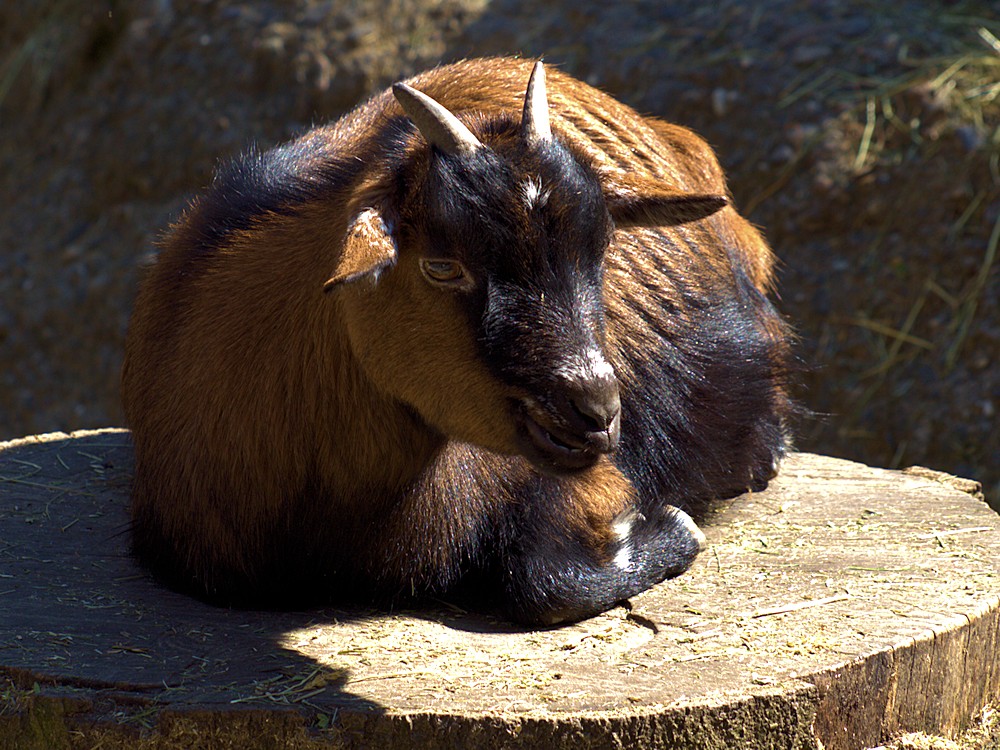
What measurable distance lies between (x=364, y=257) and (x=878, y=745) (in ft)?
5.27

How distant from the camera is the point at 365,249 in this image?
2.76m

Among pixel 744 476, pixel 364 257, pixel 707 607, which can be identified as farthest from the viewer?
pixel 744 476

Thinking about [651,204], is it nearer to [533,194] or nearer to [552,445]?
[533,194]

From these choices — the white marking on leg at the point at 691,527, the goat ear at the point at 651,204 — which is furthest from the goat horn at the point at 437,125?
the white marking on leg at the point at 691,527

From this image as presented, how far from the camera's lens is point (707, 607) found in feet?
10.8

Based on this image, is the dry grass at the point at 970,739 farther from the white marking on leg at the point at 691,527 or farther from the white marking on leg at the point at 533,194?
the white marking on leg at the point at 533,194

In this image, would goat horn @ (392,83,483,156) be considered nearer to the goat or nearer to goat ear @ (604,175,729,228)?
the goat

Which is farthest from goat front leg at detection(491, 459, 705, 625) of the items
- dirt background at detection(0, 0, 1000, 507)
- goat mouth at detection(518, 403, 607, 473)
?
dirt background at detection(0, 0, 1000, 507)

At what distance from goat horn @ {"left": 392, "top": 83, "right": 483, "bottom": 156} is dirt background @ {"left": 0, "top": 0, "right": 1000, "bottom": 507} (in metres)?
2.77

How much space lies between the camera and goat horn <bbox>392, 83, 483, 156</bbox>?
291 centimetres

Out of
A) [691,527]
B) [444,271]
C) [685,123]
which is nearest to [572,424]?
[444,271]

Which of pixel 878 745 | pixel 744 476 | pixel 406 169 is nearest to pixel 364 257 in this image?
pixel 406 169

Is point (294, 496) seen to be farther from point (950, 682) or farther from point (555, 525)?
point (950, 682)

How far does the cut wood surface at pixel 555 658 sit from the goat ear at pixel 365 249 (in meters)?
0.87
